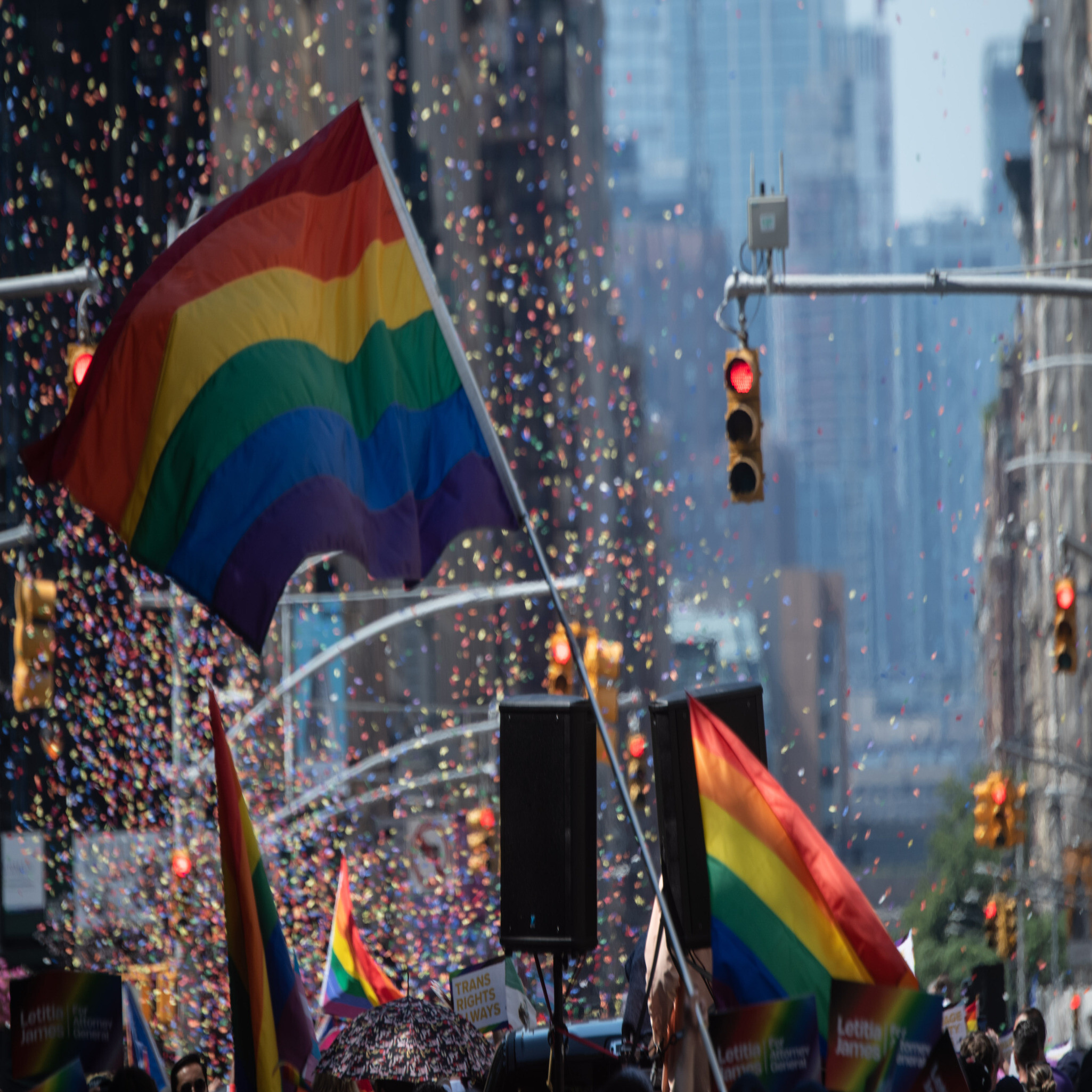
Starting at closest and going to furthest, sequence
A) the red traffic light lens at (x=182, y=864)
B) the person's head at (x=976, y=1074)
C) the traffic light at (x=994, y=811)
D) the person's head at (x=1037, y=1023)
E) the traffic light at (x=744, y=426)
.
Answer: the person's head at (x=976, y=1074), the person's head at (x=1037, y=1023), the traffic light at (x=744, y=426), the red traffic light lens at (x=182, y=864), the traffic light at (x=994, y=811)

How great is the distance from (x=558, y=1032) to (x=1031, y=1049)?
3.66 metres

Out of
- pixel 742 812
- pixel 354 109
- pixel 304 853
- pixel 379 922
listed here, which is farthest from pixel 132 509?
pixel 304 853

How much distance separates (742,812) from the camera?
7.18 metres

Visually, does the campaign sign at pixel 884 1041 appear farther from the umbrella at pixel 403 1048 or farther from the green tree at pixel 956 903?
the green tree at pixel 956 903

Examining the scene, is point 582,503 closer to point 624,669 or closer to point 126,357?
point 624,669

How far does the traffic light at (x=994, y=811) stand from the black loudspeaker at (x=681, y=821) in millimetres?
28866

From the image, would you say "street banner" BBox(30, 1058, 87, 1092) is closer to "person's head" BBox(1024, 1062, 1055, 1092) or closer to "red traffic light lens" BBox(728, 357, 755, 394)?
"person's head" BBox(1024, 1062, 1055, 1092)

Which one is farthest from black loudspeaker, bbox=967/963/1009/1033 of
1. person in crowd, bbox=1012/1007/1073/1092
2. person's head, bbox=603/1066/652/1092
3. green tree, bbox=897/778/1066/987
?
green tree, bbox=897/778/1066/987

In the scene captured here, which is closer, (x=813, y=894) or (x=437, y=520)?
(x=813, y=894)

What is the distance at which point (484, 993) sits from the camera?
36.3 feet

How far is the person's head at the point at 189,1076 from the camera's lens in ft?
29.1

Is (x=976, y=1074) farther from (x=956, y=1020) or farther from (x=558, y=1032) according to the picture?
(x=558, y=1032)

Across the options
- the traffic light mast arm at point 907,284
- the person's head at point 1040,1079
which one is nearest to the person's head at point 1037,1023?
the person's head at point 1040,1079

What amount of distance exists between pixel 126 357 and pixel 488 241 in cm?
10595
